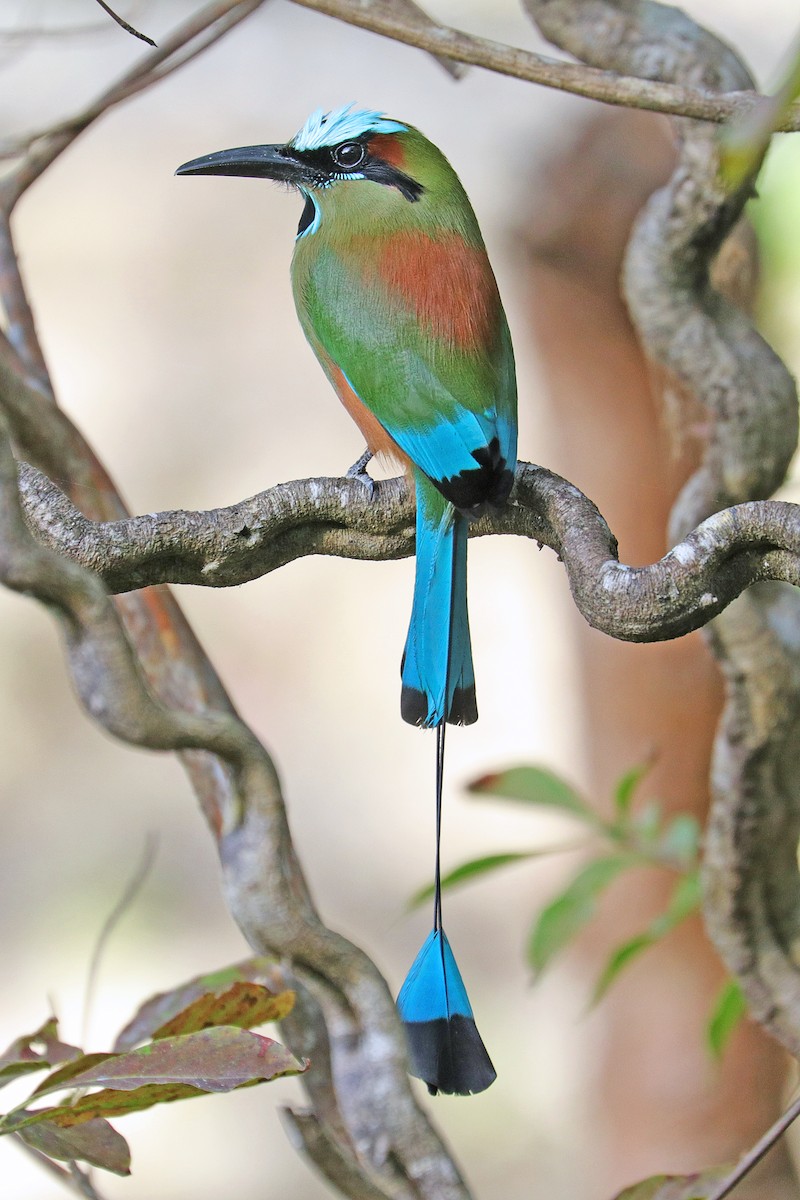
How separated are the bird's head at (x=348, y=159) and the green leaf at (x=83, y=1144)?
60 cm

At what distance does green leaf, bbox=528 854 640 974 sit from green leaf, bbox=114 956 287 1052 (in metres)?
0.46

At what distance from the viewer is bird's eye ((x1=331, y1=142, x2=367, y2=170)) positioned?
2.92ft

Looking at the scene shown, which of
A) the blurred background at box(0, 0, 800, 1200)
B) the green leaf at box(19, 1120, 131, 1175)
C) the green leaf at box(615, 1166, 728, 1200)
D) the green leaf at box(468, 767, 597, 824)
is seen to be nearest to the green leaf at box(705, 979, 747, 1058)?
the green leaf at box(468, 767, 597, 824)

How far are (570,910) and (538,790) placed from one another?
0.14m

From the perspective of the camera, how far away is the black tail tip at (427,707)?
71 centimetres

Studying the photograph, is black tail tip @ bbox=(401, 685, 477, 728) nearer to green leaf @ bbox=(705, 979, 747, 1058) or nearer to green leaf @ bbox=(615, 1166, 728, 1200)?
green leaf @ bbox=(615, 1166, 728, 1200)

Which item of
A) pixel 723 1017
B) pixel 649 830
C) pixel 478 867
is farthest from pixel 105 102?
pixel 723 1017

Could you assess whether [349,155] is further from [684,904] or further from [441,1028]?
[684,904]

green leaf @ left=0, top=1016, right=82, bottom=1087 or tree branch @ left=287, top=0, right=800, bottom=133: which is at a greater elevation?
tree branch @ left=287, top=0, right=800, bottom=133

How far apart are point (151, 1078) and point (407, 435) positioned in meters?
0.41

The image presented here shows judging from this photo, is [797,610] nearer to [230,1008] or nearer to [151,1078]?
[230,1008]

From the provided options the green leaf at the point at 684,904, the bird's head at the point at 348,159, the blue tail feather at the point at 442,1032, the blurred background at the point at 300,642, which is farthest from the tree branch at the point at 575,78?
the blurred background at the point at 300,642

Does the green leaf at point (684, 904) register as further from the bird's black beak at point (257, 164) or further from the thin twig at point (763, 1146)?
the bird's black beak at point (257, 164)

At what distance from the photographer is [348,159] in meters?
0.90
